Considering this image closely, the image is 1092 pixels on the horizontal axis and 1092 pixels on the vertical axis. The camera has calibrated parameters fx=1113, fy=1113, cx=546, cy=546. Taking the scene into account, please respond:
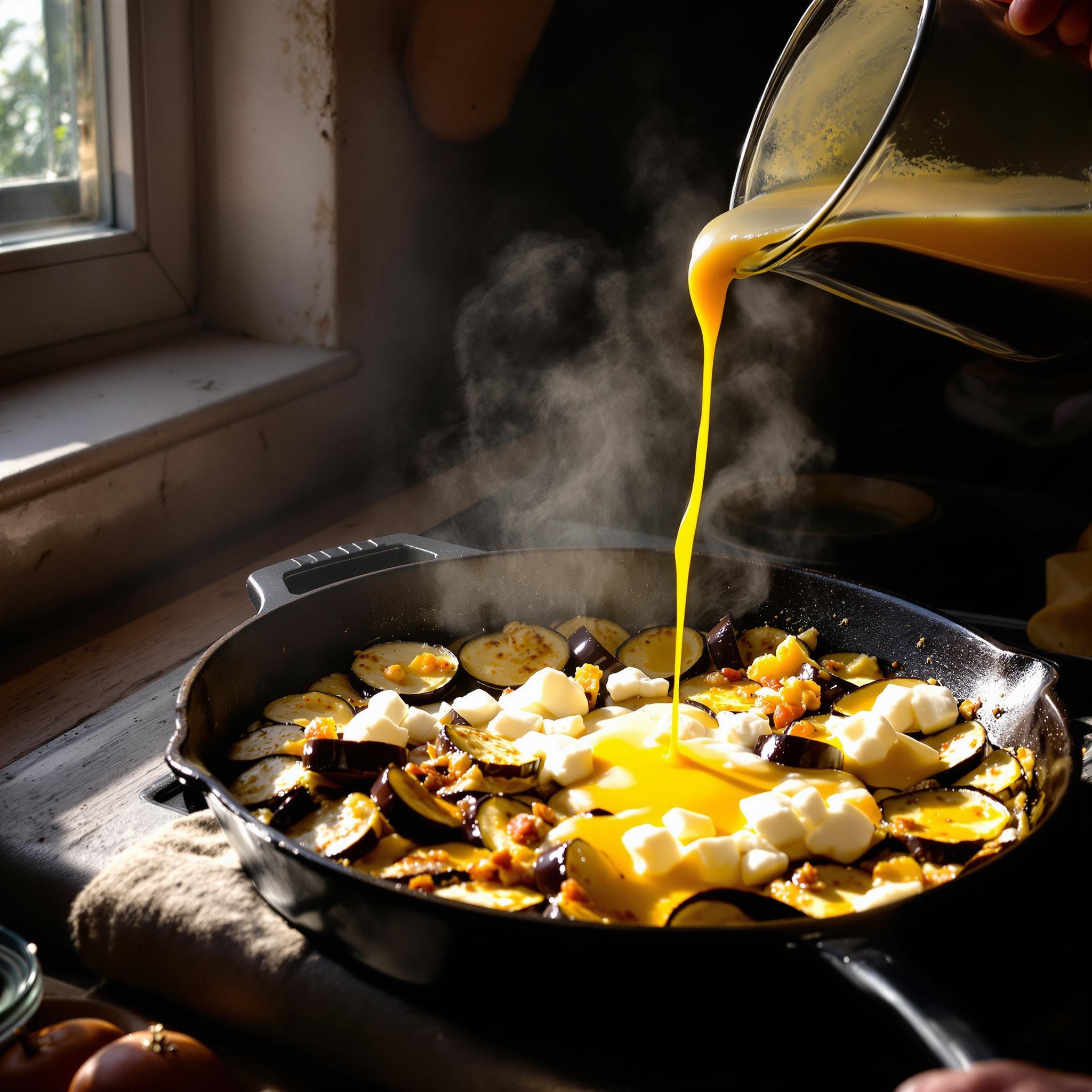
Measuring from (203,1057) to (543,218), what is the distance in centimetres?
220

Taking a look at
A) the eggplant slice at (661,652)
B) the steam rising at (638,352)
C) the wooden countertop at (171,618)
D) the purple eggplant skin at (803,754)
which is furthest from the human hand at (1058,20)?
the steam rising at (638,352)

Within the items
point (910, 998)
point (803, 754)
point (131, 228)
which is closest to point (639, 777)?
point (803, 754)

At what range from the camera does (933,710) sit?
133cm

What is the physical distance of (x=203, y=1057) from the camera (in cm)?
86

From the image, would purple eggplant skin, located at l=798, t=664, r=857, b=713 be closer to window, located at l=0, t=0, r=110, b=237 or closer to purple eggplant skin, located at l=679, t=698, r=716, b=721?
purple eggplant skin, located at l=679, t=698, r=716, b=721

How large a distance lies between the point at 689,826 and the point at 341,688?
58 cm

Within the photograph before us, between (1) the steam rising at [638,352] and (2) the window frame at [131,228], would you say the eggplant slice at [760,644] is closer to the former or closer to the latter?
(1) the steam rising at [638,352]

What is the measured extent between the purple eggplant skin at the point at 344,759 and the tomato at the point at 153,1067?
0.33 meters

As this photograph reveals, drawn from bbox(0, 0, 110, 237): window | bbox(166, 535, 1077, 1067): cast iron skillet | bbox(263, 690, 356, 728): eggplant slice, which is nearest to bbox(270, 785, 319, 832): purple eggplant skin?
bbox(166, 535, 1077, 1067): cast iron skillet

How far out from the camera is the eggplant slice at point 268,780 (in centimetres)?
119

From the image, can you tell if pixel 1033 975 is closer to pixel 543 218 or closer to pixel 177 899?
pixel 177 899

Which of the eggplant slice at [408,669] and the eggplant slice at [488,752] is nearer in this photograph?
the eggplant slice at [488,752]

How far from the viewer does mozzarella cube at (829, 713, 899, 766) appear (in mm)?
1275

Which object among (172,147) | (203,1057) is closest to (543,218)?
(172,147)
